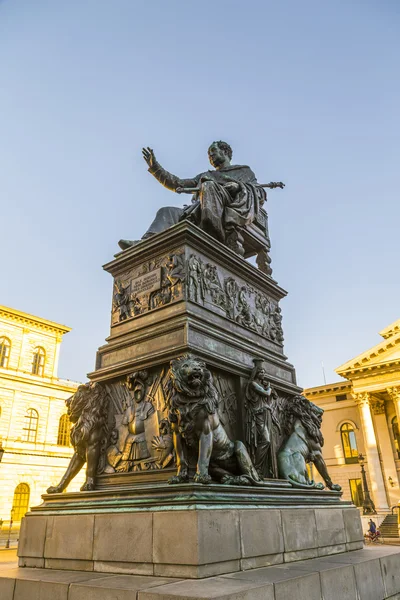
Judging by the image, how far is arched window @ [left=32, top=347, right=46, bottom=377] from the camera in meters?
48.0

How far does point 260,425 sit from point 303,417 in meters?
1.40

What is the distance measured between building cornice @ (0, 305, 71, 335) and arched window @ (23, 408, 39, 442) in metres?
8.92

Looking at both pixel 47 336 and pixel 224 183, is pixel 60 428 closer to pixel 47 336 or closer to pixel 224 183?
pixel 47 336

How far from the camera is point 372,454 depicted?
143 feet

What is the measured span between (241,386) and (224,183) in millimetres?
3889

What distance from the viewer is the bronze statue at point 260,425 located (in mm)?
5875

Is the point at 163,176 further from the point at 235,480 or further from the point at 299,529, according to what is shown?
the point at 299,529

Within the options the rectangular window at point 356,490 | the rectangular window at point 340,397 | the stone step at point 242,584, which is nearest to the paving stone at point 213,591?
the stone step at point 242,584

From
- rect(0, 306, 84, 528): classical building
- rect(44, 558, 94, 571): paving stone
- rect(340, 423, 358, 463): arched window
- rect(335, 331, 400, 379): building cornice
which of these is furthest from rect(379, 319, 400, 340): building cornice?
rect(44, 558, 94, 571): paving stone

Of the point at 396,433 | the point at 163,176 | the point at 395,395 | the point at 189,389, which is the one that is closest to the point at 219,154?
the point at 163,176

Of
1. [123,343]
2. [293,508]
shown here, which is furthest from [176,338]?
[293,508]

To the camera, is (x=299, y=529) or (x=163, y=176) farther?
(x=163, y=176)

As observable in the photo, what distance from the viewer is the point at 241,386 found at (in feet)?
20.2

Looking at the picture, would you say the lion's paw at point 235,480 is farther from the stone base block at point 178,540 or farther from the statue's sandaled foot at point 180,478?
the statue's sandaled foot at point 180,478
